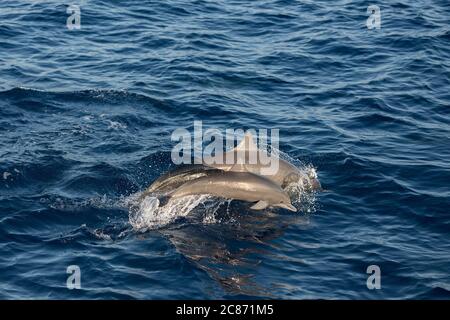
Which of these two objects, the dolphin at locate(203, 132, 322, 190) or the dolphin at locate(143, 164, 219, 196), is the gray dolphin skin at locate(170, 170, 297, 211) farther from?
the dolphin at locate(203, 132, 322, 190)

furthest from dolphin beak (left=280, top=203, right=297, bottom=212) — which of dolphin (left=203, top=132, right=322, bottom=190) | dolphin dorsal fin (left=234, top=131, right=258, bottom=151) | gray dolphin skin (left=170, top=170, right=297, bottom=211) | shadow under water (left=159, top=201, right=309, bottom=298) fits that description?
dolphin dorsal fin (left=234, top=131, right=258, bottom=151)

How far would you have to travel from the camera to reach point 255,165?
19703mm

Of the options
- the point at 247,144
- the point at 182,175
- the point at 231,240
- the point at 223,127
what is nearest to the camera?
the point at 231,240

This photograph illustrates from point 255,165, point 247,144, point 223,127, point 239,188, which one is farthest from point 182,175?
point 223,127

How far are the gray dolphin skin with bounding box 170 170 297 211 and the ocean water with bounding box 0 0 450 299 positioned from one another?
2.02 feet

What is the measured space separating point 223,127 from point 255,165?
452 cm

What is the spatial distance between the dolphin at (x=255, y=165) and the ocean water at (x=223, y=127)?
641 millimetres

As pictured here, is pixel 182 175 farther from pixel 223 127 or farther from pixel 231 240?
pixel 223 127

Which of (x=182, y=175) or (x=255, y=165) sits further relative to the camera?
(x=255, y=165)

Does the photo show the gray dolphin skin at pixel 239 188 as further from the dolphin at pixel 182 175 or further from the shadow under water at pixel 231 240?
the shadow under water at pixel 231 240

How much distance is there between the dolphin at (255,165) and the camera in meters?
19.3

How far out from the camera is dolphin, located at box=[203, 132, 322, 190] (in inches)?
762

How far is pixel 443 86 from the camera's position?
2692 centimetres
